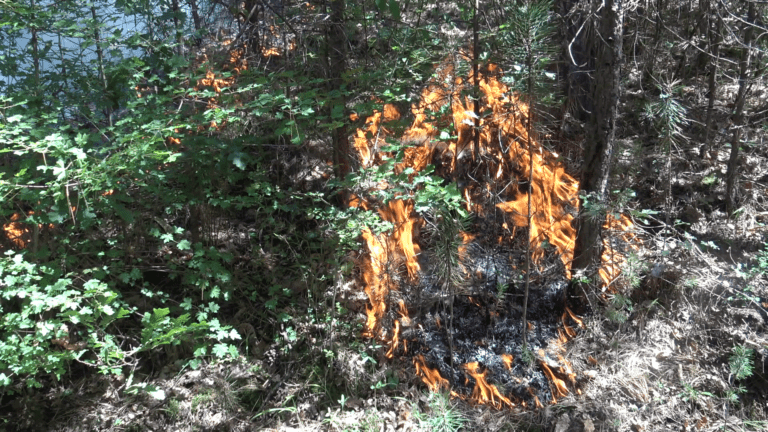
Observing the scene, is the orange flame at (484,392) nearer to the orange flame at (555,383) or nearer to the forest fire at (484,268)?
the forest fire at (484,268)

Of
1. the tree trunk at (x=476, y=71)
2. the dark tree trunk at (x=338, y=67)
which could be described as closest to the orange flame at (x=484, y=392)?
the dark tree trunk at (x=338, y=67)

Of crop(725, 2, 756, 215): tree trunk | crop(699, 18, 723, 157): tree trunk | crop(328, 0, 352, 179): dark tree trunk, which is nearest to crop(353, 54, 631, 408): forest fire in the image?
crop(328, 0, 352, 179): dark tree trunk

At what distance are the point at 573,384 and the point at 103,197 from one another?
4.47 m

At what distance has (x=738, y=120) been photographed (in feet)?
19.4

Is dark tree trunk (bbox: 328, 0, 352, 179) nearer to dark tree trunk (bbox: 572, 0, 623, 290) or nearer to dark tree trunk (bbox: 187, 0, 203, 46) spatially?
dark tree trunk (bbox: 187, 0, 203, 46)

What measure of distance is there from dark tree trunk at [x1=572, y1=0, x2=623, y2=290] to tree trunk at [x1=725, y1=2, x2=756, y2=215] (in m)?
1.92

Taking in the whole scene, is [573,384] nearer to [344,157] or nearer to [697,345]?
[697,345]

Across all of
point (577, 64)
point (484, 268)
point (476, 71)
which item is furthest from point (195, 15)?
point (577, 64)

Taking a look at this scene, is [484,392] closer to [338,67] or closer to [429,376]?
[429,376]

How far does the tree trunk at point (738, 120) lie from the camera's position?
5695 mm

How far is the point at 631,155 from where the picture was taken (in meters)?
6.55

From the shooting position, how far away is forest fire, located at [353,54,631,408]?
498cm

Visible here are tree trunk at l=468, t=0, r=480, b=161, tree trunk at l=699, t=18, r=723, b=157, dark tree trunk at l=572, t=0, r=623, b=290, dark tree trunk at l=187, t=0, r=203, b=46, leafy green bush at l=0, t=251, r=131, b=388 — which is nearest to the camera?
leafy green bush at l=0, t=251, r=131, b=388

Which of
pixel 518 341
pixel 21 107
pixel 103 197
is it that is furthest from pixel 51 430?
pixel 518 341
